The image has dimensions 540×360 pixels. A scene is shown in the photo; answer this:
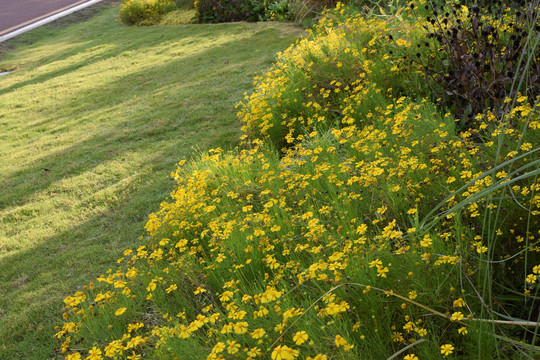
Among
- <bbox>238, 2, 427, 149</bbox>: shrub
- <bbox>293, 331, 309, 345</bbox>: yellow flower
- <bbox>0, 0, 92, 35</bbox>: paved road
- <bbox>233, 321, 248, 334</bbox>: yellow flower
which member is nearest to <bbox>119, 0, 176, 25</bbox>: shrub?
<bbox>0, 0, 92, 35</bbox>: paved road

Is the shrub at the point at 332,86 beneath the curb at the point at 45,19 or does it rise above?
beneath

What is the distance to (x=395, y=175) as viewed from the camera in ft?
10.3

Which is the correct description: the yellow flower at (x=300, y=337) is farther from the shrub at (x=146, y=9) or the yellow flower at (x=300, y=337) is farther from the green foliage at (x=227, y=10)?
the shrub at (x=146, y=9)

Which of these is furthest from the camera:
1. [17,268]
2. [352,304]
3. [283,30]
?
[283,30]

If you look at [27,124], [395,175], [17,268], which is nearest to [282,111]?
[395,175]

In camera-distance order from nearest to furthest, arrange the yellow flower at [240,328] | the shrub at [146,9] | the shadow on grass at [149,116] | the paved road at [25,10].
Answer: the yellow flower at [240,328] → the shadow on grass at [149,116] → the shrub at [146,9] → the paved road at [25,10]

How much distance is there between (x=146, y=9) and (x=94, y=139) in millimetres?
8673

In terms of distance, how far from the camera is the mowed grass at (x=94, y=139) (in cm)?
409

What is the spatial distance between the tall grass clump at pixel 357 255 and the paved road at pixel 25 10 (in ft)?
44.5

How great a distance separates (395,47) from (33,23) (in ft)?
45.5

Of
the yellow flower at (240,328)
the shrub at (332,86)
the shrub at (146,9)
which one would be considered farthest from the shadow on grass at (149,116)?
the shrub at (146,9)

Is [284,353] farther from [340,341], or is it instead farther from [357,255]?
[357,255]

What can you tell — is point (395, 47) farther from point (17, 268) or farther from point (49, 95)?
point (49, 95)

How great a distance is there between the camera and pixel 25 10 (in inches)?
680
